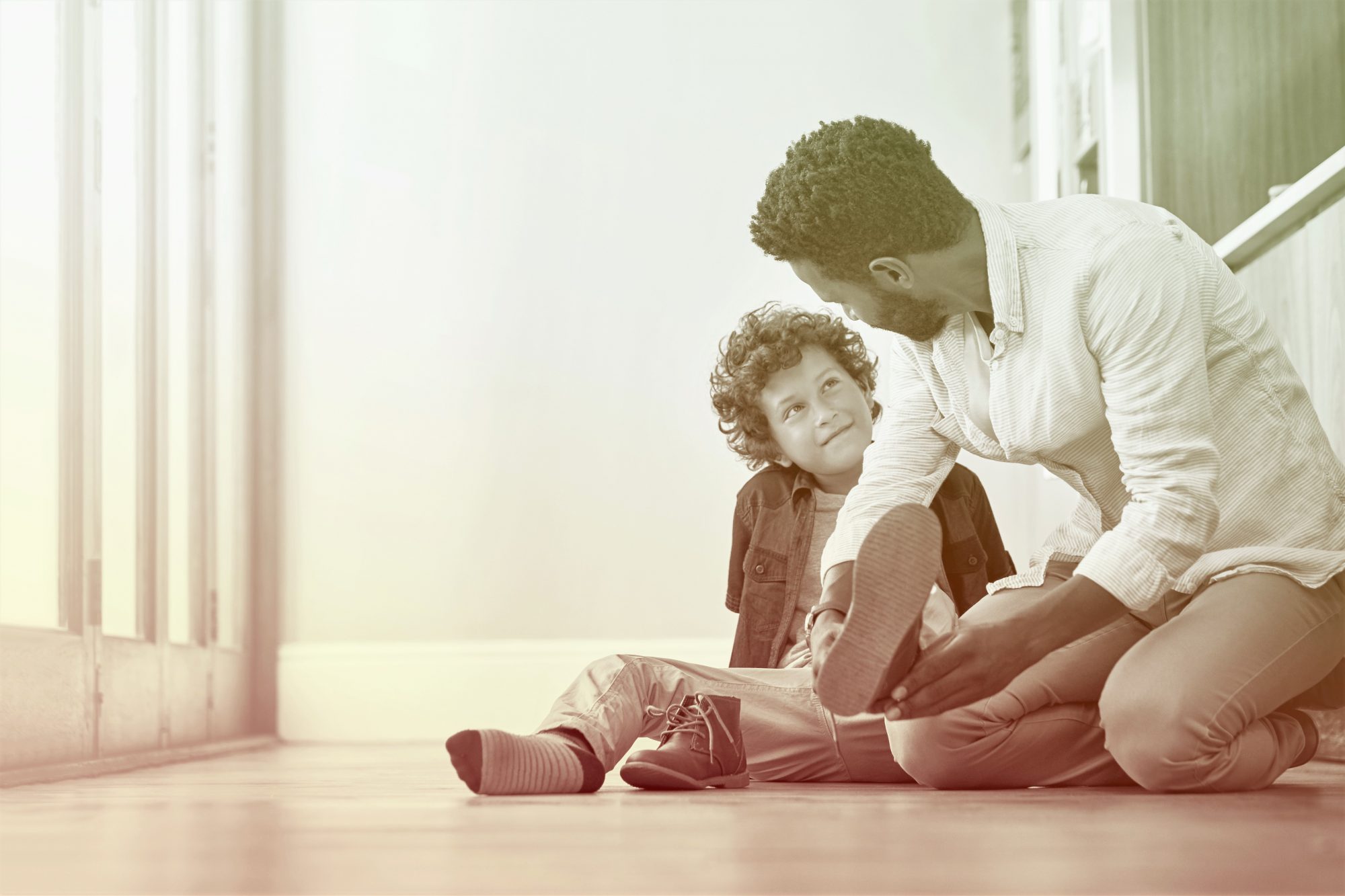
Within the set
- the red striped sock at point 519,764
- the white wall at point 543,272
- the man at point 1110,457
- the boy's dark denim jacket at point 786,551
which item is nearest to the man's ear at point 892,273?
the man at point 1110,457

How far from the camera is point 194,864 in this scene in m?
0.82

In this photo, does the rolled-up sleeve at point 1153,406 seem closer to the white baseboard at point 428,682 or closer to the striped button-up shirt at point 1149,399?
the striped button-up shirt at point 1149,399

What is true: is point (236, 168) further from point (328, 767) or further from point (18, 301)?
point (328, 767)

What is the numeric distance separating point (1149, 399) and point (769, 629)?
829mm

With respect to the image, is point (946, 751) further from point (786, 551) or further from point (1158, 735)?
point (786, 551)

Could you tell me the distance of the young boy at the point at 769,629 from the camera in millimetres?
1350

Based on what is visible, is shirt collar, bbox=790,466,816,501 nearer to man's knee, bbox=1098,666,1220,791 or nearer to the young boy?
the young boy

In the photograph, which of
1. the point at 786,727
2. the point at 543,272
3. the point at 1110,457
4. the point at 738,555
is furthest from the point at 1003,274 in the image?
the point at 543,272

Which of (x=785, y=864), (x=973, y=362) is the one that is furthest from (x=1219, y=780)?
(x=785, y=864)

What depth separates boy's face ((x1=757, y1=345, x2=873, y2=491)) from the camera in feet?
6.51

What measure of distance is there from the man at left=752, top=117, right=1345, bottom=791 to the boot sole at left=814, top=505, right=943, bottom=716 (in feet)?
0.20

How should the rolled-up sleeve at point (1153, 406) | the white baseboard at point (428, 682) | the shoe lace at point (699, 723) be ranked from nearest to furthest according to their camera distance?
the rolled-up sleeve at point (1153, 406) < the shoe lace at point (699, 723) < the white baseboard at point (428, 682)

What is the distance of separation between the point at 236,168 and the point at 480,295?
64 cm

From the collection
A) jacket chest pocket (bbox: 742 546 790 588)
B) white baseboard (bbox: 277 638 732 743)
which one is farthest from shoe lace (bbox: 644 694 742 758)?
white baseboard (bbox: 277 638 732 743)
